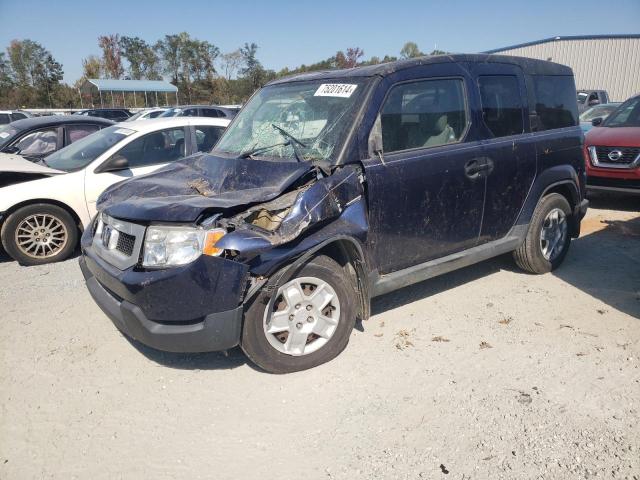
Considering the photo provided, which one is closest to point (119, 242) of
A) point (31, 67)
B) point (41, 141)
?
point (41, 141)

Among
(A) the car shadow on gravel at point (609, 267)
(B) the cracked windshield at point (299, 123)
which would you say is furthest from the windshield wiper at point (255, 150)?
(A) the car shadow on gravel at point (609, 267)

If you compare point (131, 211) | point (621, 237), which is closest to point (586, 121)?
point (621, 237)

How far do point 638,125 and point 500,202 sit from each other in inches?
224

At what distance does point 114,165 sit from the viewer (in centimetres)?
580

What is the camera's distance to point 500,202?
14.1 feet

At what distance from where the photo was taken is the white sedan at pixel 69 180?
5.50 m

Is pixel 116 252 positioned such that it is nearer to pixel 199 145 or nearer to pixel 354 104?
pixel 354 104

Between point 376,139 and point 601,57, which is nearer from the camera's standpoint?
point 376,139

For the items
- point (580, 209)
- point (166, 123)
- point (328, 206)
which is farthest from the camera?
point (166, 123)

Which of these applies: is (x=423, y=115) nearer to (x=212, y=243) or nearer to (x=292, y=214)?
(x=292, y=214)

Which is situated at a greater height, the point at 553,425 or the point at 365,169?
the point at 365,169

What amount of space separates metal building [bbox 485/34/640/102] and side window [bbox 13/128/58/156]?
29003 millimetres

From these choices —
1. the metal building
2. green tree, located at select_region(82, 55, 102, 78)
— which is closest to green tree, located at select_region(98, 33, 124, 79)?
green tree, located at select_region(82, 55, 102, 78)

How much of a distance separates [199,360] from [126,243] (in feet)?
3.28
